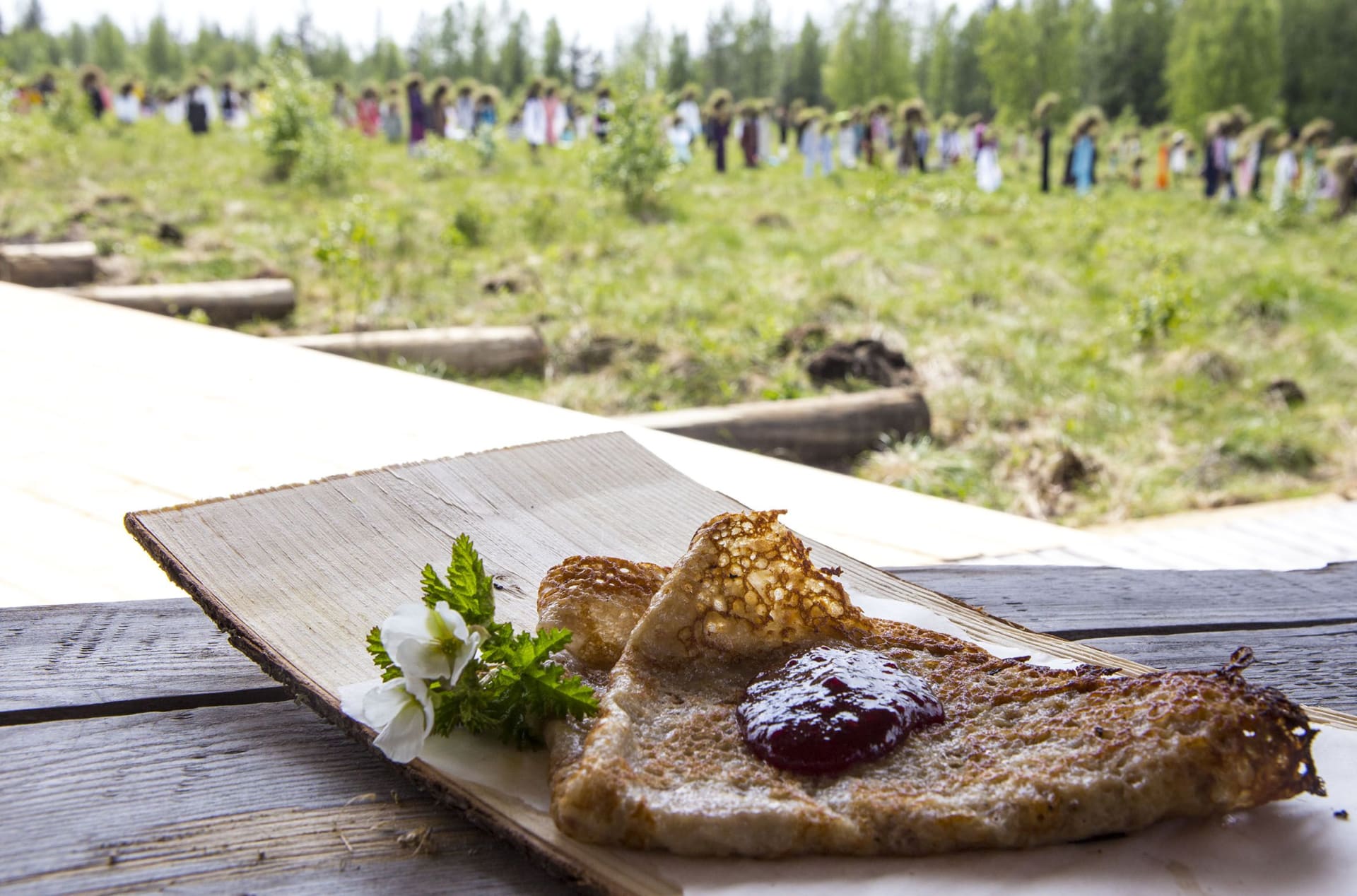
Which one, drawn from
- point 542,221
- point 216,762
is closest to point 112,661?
point 216,762

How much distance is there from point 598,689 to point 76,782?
45 cm

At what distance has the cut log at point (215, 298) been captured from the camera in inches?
264

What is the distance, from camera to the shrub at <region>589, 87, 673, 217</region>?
11.9m

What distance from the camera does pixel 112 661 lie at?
1223 millimetres

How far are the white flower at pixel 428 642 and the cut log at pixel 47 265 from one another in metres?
7.74

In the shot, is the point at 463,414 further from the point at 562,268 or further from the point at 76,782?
the point at 562,268

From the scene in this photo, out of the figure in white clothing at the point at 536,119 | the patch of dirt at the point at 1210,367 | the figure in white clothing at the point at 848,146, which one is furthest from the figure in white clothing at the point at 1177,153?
the patch of dirt at the point at 1210,367

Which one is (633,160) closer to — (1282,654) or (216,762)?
(1282,654)

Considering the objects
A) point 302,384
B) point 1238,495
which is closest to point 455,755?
point 302,384

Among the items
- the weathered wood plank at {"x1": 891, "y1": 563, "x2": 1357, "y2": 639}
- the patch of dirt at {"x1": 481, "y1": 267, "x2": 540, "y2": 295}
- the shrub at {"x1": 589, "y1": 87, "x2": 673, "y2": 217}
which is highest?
the shrub at {"x1": 589, "y1": 87, "x2": 673, "y2": 217}

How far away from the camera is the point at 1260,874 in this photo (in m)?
0.83

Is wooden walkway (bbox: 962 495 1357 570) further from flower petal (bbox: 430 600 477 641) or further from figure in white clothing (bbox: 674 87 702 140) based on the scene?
figure in white clothing (bbox: 674 87 702 140)

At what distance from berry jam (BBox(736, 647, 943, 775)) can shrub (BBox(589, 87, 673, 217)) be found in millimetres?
Answer: 11108

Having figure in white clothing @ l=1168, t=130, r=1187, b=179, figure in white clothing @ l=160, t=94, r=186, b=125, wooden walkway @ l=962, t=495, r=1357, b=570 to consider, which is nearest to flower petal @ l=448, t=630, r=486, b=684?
wooden walkway @ l=962, t=495, r=1357, b=570
